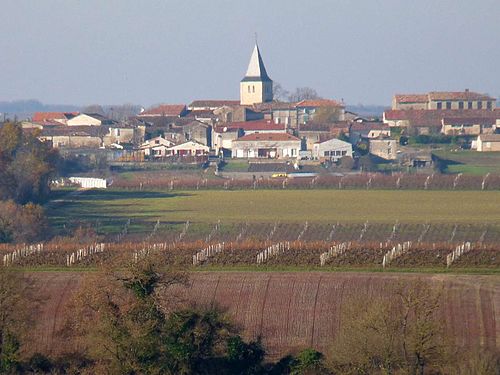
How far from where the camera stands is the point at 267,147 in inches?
2124

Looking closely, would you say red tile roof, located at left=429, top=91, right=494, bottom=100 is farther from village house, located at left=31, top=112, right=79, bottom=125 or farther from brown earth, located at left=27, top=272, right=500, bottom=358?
brown earth, located at left=27, top=272, right=500, bottom=358

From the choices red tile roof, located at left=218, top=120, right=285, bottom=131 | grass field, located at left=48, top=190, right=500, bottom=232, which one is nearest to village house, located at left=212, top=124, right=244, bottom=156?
red tile roof, located at left=218, top=120, right=285, bottom=131

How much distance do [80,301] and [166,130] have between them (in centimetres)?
4468

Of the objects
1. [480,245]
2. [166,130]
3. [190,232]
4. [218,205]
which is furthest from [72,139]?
[480,245]

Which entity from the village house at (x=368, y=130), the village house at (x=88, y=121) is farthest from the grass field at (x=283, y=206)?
the village house at (x=88, y=121)

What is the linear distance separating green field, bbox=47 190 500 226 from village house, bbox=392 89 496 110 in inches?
1213

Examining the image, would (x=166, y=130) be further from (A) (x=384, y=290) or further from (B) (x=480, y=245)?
(A) (x=384, y=290)

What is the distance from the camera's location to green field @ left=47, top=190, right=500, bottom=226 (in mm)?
32156

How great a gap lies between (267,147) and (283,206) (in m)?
18.7

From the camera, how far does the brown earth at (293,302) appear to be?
18734 mm

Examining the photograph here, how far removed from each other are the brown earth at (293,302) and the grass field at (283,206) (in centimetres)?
986

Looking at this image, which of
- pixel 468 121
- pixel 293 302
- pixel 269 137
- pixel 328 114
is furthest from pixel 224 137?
pixel 293 302

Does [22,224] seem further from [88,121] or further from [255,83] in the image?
[255,83]

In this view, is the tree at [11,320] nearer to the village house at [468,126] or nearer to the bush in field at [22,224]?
the bush in field at [22,224]
